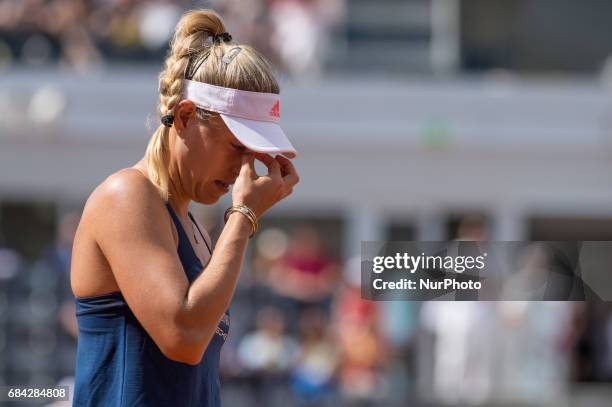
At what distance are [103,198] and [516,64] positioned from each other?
1295 centimetres

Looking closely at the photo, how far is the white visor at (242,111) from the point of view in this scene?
8.27 feet

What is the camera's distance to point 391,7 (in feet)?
48.7

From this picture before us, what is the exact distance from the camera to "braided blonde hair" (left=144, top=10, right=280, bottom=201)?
2547 mm

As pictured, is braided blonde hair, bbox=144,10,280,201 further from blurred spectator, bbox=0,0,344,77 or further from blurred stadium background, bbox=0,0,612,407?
blurred spectator, bbox=0,0,344,77

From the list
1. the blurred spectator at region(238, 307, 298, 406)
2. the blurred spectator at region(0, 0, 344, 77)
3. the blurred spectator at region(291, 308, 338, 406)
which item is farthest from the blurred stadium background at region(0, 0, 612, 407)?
the blurred spectator at region(238, 307, 298, 406)

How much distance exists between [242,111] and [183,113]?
0.13 m

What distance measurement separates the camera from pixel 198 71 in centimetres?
257

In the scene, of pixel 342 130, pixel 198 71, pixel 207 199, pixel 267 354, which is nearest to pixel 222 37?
pixel 198 71

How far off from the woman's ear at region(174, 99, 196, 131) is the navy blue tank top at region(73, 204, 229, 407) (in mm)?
271

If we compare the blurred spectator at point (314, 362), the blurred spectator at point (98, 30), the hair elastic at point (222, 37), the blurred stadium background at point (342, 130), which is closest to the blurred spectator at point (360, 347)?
the blurred spectator at point (314, 362)

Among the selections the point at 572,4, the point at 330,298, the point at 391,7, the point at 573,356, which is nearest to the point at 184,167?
the point at 330,298

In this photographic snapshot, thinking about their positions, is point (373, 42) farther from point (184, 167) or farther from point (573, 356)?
point (184, 167)

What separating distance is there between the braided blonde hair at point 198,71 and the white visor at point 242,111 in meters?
0.02

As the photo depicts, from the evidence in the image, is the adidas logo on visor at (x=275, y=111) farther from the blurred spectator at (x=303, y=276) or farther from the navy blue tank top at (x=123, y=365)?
the blurred spectator at (x=303, y=276)
